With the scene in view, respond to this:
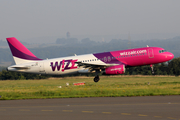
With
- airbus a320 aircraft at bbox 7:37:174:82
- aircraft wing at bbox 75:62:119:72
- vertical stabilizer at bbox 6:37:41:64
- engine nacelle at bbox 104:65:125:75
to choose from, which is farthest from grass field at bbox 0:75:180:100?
vertical stabilizer at bbox 6:37:41:64

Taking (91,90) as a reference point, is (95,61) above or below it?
above

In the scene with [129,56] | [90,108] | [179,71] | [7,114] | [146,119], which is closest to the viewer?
[146,119]

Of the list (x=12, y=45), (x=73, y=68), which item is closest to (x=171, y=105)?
(x=73, y=68)

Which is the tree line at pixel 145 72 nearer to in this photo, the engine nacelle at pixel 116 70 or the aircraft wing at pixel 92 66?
the aircraft wing at pixel 92 66

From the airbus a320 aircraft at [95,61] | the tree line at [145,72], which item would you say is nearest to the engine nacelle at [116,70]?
the airbus a320 aircraft at [95,61]

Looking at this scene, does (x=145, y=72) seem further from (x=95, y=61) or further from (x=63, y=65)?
(x=63, y=65)

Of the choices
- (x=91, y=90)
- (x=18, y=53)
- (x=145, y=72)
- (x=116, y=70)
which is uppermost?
(x=18, y=53)

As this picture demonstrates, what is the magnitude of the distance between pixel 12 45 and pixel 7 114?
2563cm

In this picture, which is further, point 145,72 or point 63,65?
point 145,72

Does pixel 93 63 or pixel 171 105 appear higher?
pixel 93 63

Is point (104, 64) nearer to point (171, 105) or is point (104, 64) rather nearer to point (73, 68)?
point (73, 68)

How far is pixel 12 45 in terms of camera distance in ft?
126

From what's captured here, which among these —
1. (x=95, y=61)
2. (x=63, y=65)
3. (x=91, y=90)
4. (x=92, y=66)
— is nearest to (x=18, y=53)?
(x=63, y=65)

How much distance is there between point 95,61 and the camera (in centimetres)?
3562
